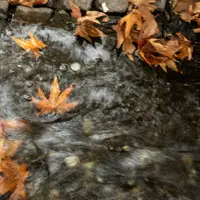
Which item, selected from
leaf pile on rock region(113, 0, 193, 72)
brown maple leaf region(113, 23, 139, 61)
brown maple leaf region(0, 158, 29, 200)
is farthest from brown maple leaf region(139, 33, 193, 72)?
brown maple leaf region(0, 158, 29, 200)

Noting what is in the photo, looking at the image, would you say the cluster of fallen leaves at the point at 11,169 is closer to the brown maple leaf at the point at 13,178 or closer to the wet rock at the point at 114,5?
the brown maple leaf at the point at 13,178

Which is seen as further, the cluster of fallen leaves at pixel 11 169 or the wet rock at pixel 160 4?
the wet rock at pixel 160 4

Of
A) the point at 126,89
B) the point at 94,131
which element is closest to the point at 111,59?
the point at 126,89

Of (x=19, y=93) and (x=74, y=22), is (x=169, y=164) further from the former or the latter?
(x=74, y=22)

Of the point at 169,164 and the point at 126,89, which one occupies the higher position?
the point at 126,89

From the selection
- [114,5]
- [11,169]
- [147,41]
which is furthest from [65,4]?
[11,169]

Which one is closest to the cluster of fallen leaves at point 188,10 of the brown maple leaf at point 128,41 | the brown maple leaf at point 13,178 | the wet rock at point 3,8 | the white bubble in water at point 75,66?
the brown maple leaf at point 128,41
